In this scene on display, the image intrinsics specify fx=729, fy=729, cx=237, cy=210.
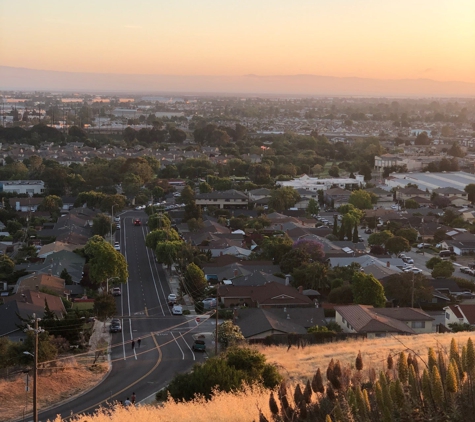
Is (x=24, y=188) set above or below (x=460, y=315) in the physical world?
below

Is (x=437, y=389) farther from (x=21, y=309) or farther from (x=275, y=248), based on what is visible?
(x=275, y=248)

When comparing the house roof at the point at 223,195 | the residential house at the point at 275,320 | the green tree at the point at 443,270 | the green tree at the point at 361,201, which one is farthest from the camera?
the house roof at the point at 223,195

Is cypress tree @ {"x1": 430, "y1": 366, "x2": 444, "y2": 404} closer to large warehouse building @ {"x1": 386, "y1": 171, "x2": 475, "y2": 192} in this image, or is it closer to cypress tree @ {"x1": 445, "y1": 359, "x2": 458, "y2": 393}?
cypress tree @ {"x1": 445, "y1": 359, "x2": 458, "y2": 393}

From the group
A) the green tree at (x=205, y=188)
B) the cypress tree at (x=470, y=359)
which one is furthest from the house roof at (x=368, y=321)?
the green tree at (x=205, y=188)

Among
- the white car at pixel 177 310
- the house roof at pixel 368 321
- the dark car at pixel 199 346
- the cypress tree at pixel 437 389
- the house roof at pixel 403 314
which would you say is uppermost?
the cypress tree at pixel 437 389

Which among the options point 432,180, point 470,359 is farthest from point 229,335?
point 432,180

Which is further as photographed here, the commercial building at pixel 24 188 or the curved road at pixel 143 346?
the commercial building at pixel 24 188

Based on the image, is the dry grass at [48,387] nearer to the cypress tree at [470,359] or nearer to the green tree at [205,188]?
the cypress tree at [470,359]
